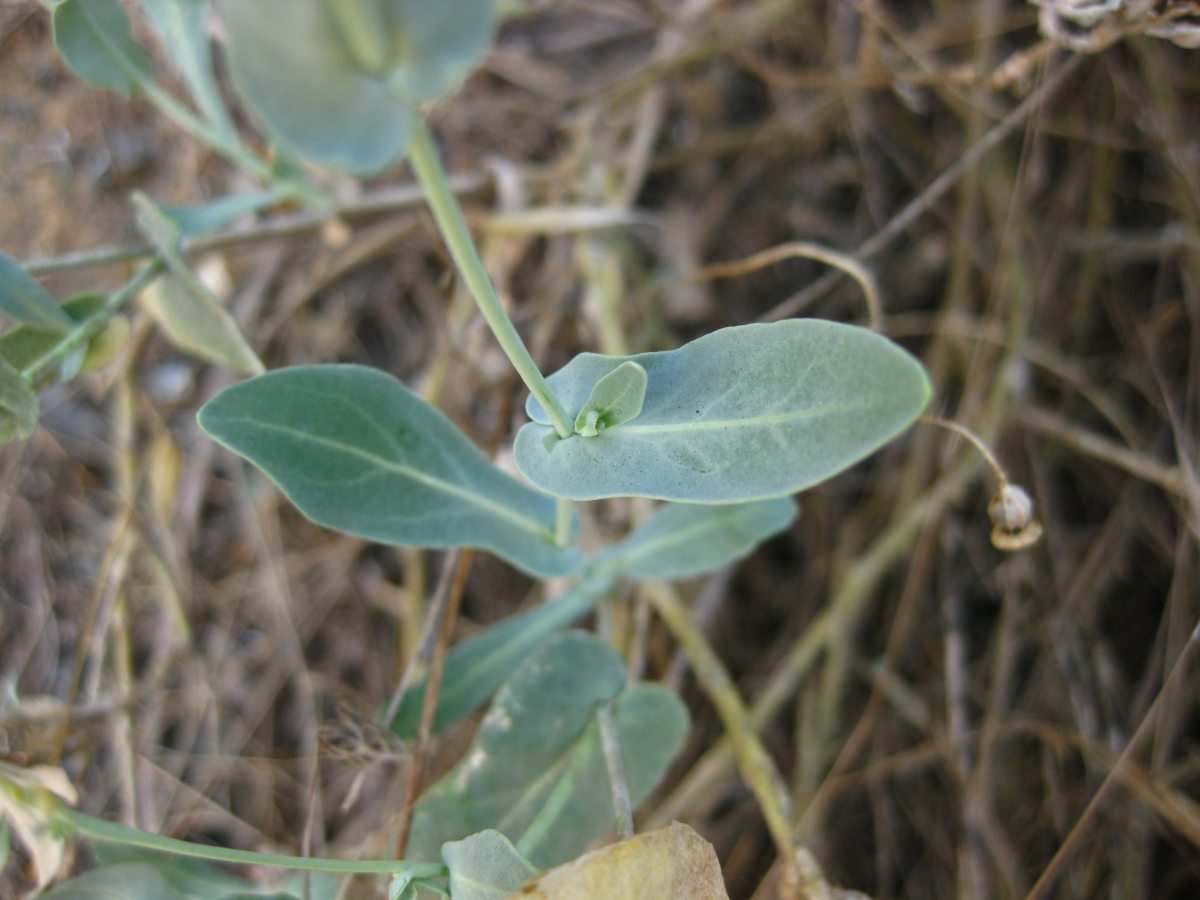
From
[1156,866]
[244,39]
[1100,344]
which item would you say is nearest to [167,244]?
[244,39]

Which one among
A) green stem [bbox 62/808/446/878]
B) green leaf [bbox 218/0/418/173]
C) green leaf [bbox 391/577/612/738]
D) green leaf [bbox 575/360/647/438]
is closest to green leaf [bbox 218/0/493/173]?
green leaf [bbox 218/0/418/173]

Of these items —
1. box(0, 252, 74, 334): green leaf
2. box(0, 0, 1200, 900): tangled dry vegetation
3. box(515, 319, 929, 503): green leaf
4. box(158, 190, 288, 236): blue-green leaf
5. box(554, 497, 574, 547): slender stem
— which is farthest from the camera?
box(0, 0, 1200, 900): tangled dry vegetation

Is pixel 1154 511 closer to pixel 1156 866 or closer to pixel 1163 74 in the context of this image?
pixel 1156 866

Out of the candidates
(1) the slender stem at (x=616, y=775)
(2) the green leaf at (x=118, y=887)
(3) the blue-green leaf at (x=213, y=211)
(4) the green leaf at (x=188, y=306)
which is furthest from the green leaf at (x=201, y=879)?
(3) the blue-green leaf at (x=213, y=211)

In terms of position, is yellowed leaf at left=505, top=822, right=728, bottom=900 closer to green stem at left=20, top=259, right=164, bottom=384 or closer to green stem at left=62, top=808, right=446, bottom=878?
green stem at left=62, top=808, right=446, bottom=878

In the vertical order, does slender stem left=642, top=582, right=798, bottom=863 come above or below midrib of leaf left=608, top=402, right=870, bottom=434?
below

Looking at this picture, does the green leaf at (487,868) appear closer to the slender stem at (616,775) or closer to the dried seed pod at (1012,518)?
the slender stem at (616,775)

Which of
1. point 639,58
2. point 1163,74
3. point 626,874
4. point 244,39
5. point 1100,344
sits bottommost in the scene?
point 1100,344
